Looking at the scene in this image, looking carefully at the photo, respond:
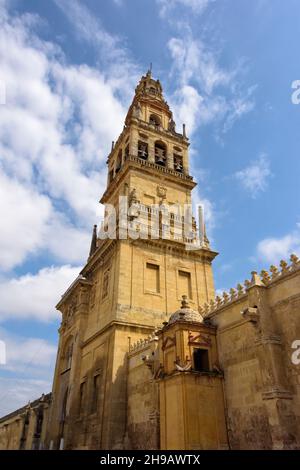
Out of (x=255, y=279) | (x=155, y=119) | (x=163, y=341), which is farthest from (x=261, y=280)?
(x=155, y=119)

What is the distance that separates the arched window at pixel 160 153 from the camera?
33.3 meters

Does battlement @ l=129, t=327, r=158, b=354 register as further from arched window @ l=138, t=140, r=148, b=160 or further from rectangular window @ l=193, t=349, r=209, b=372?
arched window @ l=138, t=140, r=148, b=160

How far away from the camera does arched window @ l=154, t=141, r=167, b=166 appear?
33.3 metres

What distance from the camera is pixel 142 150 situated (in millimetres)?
Answer: 32969

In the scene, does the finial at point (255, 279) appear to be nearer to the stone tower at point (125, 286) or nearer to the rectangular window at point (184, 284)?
the stone tower at point (125, 286)

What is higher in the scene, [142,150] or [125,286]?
[142,150]

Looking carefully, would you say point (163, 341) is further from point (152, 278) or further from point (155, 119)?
point (155, 119)

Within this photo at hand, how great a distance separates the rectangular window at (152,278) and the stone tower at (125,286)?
0.07 m

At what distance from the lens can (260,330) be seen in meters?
13.3

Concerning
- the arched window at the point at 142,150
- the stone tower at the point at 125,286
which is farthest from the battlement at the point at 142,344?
the arched window at the point at 142,150

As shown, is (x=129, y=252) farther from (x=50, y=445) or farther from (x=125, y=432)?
(x=50, y=445)

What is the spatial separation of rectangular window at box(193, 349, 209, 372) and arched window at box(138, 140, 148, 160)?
20.6 m

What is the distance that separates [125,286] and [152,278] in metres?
2.39

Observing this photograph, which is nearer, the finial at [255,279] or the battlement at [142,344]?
the finial at [255,279]
